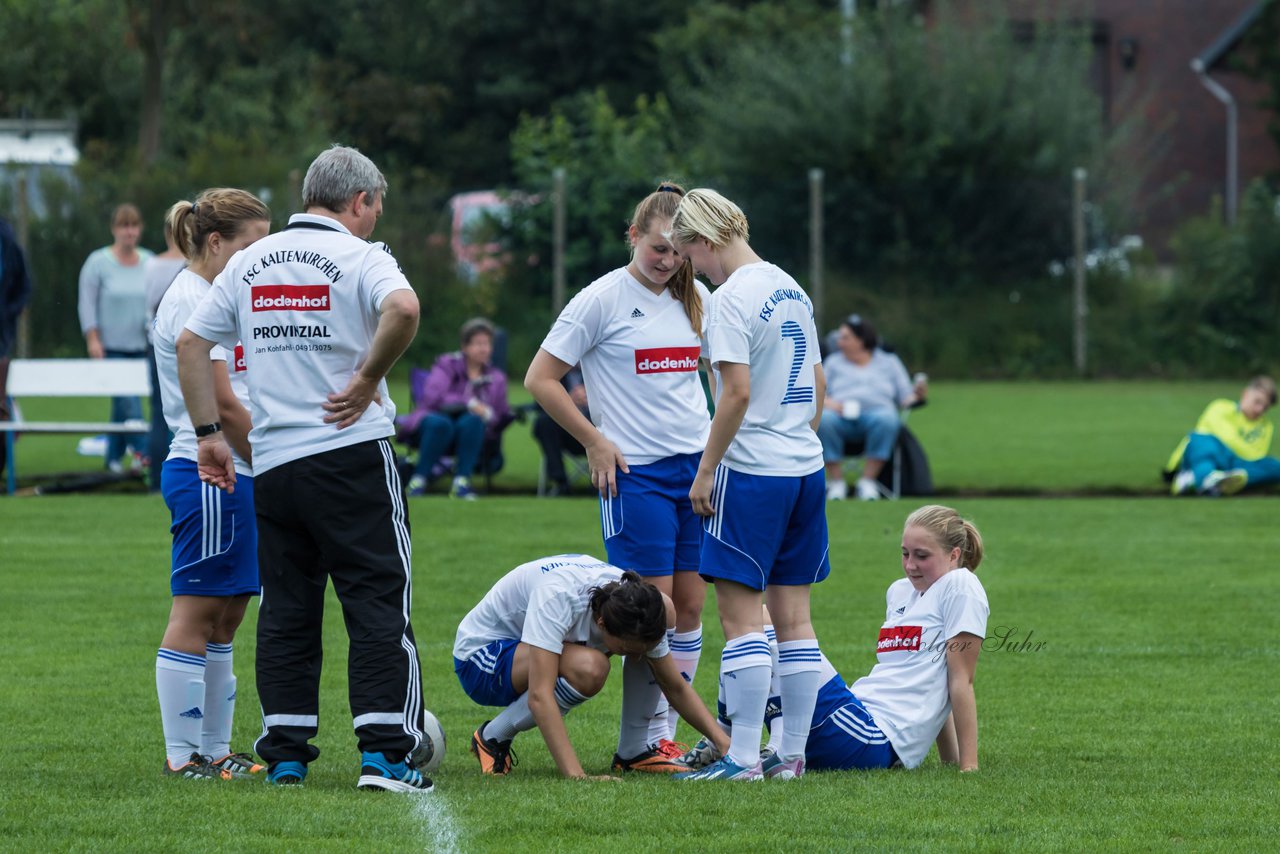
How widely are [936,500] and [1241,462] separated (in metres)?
2.47

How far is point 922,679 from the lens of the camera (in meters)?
5.91

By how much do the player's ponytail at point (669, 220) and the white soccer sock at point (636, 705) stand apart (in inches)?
47.9

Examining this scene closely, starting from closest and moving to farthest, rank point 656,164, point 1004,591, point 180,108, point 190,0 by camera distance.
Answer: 1. point 1004,591
2. point 656,164
3. point 190,0
4. point 180,108

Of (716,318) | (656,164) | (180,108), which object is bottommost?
(716,318)

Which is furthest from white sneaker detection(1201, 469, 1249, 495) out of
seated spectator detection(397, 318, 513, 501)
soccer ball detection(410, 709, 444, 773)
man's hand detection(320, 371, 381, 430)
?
man's hand detection(320, 371, 381, 430)

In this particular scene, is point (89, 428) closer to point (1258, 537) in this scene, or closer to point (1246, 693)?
point (1258, 537)

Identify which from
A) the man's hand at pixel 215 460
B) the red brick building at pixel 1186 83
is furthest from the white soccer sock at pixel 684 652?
the red brick building at pixel 1186 83

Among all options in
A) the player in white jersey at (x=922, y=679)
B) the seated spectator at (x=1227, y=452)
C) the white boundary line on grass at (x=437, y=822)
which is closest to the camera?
the white boundary line on grass at (x=437, y=822)

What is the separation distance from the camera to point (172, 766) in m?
5.60

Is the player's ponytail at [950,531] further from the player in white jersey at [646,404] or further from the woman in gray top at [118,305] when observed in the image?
the woman in gray top at [118,305]

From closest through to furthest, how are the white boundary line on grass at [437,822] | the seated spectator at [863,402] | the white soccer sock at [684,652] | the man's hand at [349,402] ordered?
the white boundary line on grass at [437,822]
the man's hand at [349,402]
the white soccer sock at [684,652]
the seated spectator at [863,402]

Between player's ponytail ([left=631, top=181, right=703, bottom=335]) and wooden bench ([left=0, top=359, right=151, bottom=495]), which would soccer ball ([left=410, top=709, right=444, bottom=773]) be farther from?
wooden bench ([left=0, top=359, right=151, bottom=495])

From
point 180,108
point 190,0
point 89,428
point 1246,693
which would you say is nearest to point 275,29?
point 180,108

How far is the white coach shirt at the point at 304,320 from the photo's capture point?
5121 millimetres
